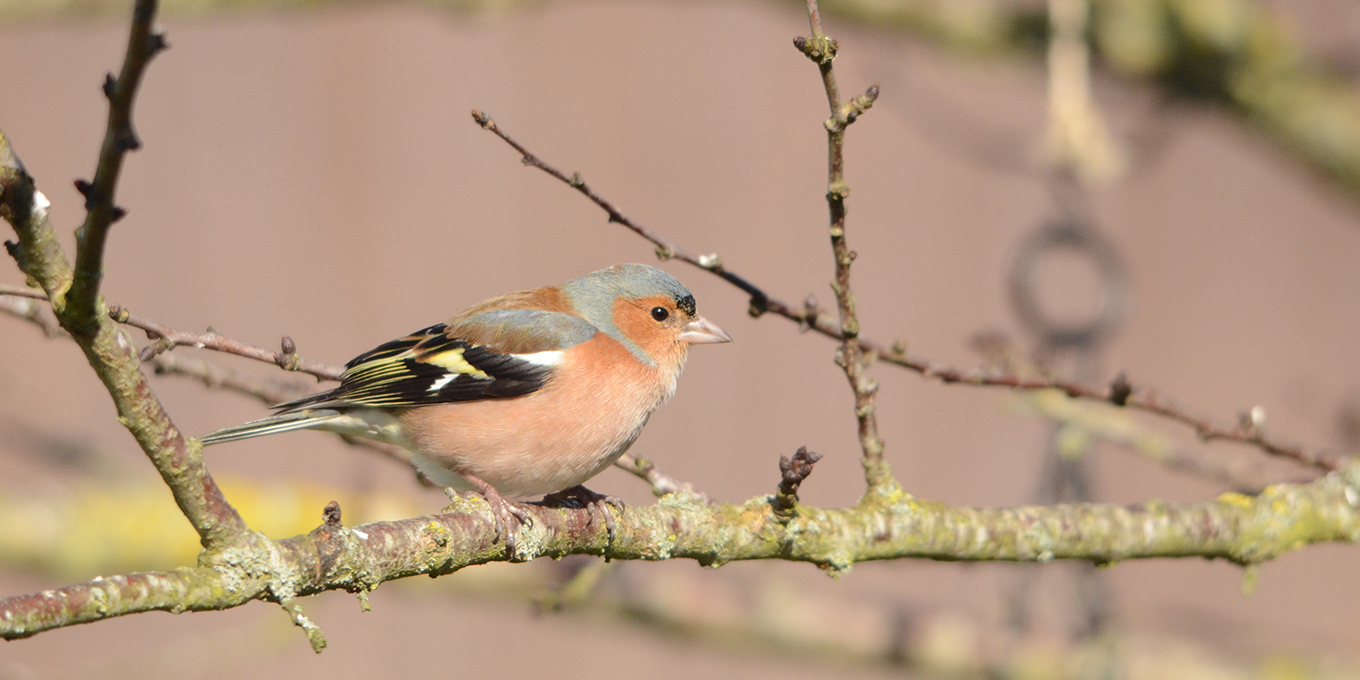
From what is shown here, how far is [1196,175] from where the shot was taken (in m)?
5.46

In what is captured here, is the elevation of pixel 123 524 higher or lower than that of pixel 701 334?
lower

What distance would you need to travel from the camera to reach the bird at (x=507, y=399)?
2.79 metres

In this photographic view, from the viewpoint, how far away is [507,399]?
2949 millimetres

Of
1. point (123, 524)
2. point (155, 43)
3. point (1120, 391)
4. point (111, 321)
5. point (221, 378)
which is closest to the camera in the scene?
point (155, 43)

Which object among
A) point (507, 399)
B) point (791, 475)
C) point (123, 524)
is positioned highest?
point (507, 399)

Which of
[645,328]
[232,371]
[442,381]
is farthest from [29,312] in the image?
[645,328]

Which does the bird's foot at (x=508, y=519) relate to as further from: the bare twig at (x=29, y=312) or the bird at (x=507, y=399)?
the bare twig at (x=29, y=312)

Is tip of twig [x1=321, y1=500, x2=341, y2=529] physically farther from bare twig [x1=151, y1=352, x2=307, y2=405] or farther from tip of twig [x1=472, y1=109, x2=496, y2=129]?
bare twig [x1=151, y1=352, x2=307, y2=405]

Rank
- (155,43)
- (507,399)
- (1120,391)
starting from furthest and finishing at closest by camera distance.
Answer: (507,399)
(1120,391)
(155,43)

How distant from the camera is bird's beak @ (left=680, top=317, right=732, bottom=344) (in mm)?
3521

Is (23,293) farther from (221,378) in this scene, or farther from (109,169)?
(221,378)

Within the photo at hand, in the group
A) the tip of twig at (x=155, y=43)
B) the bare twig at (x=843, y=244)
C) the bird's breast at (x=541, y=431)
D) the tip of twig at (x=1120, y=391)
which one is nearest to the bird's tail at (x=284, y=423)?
the bird's breast at (x=541, y=431)

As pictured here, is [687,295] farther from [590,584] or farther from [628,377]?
[590,584]

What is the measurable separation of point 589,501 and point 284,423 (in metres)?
0.88
